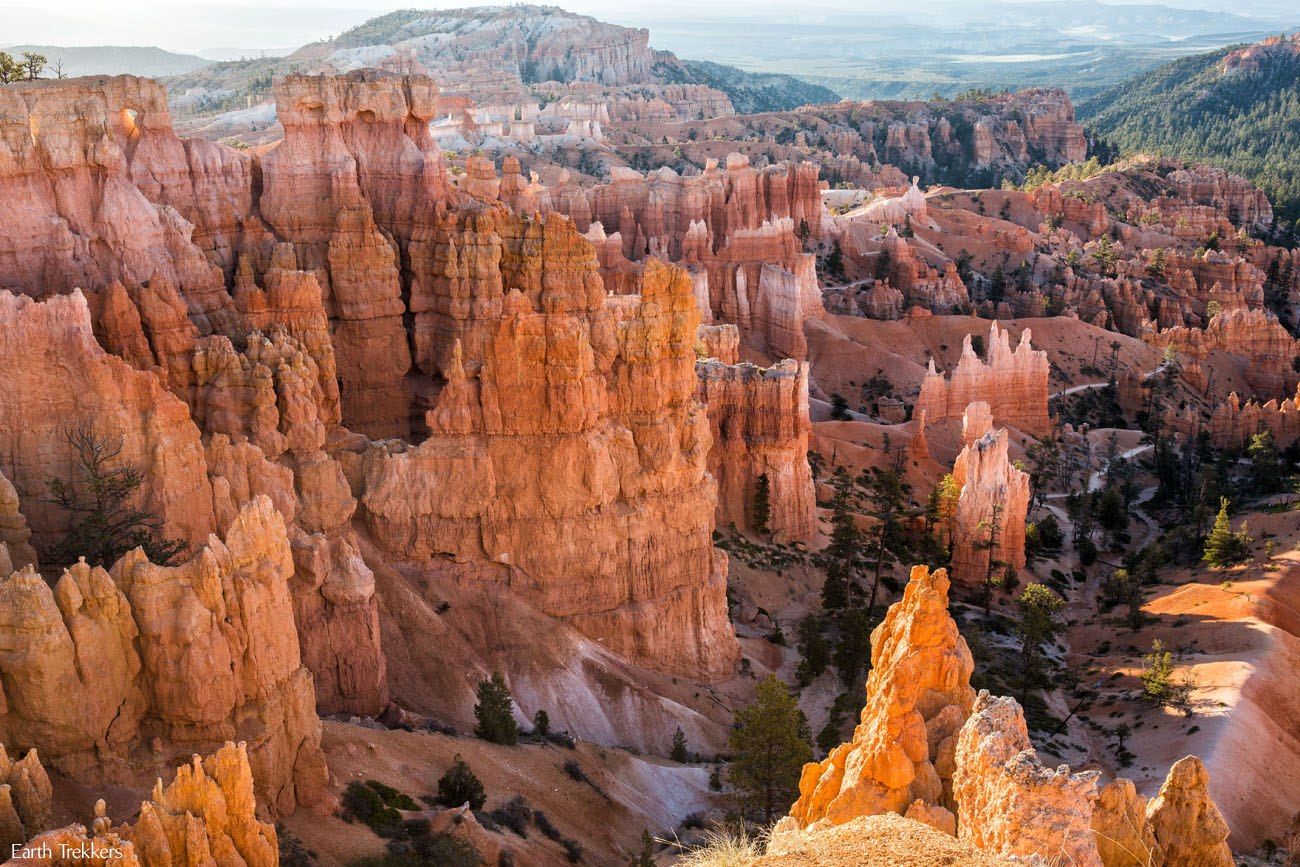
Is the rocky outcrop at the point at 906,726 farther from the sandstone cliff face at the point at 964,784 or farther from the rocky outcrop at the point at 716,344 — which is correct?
the rocky outcrop at the point at 716,344

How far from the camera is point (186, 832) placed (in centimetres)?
1711

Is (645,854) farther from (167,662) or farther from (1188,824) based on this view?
(1188,824)

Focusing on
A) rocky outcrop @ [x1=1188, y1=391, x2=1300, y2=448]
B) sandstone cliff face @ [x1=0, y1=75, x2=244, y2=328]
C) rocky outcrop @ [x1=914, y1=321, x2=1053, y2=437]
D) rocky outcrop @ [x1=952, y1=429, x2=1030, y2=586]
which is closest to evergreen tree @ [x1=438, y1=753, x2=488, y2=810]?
sandstone cliff face @ [x1=0, y1=75, x2=244, y2=328]

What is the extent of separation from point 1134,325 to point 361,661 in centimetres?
9766

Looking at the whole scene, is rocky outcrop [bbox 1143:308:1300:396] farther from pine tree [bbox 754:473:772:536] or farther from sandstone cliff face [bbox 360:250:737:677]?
sandstone cliff face [bbox 360:250:737:677]

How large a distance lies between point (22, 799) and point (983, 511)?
4749cm

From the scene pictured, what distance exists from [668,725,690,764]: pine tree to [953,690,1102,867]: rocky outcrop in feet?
54.3

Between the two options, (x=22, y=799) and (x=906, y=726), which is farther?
(x=906, y=726)

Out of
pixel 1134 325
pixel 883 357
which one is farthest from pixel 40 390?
pixel 1134 325

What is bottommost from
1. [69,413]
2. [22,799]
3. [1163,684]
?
[1163,684]

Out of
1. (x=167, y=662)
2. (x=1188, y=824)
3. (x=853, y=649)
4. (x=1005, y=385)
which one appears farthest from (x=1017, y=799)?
(x=1005, y=385)

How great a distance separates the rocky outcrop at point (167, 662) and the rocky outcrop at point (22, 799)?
2259mm

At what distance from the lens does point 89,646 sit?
2025 centimetres

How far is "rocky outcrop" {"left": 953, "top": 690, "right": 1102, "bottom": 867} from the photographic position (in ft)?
54.6
